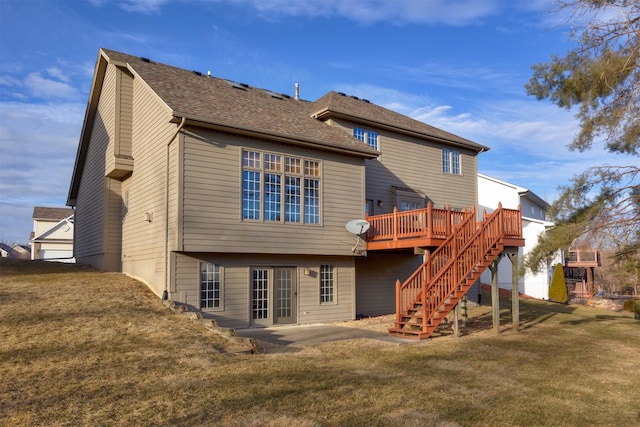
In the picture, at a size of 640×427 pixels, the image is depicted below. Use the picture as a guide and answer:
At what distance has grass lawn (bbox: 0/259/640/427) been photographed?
650cm

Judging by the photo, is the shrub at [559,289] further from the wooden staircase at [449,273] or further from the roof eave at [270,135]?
the roof eave at [270,135]

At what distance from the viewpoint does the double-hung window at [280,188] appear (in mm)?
14688

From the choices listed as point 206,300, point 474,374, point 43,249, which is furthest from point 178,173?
point 43,249

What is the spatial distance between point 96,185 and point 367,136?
10986 mm

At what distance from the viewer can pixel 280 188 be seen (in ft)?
50.2

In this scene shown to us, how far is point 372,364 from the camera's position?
9695 millimetres

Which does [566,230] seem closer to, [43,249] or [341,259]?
[341,259]

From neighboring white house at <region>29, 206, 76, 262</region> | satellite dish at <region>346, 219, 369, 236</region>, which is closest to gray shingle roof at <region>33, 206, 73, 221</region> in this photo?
neighboring white house at <region>29, 206, 76, 262</region>

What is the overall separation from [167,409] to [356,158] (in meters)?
12.0

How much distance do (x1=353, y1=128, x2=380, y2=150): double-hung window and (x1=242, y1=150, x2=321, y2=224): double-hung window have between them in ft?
12.8

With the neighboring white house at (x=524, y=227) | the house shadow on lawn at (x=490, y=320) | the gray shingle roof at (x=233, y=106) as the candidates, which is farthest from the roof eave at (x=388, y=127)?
the neighboring white house at (x=524, y=227)

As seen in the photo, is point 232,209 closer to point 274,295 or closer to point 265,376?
point 274,295

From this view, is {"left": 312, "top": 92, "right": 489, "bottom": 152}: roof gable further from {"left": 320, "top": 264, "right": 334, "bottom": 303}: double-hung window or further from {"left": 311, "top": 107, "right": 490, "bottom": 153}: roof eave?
{"left": 320, "top": 264, "right": 334, "bottom": 303}: double-hung window

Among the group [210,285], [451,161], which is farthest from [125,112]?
[451,161]
